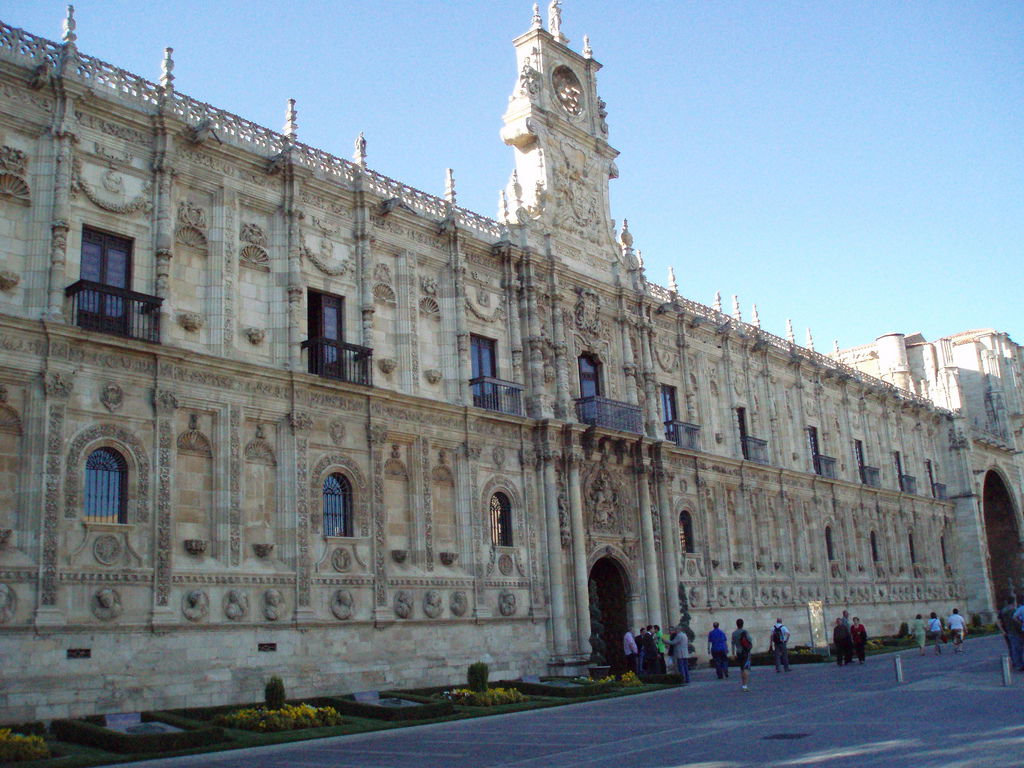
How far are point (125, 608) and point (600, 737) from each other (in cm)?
962

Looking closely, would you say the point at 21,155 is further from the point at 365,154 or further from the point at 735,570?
the point at 735,570

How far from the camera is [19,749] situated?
14828 mm

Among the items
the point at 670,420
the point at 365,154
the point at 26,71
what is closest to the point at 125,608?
the point at 26,71

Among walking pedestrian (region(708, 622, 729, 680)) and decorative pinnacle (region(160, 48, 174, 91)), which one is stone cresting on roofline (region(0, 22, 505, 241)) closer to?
decorative pinnacle (region(160, 48, 174, 91))

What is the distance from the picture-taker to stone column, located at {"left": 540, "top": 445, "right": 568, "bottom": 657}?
95.9 feet

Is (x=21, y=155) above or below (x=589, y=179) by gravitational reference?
below

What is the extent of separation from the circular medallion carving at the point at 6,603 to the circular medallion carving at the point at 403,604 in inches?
359

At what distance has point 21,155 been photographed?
20781 millimetres

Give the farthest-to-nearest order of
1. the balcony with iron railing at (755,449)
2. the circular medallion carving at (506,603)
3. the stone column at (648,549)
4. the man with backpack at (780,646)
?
the balcony with iron railing at (755,449) < the stone column at (648,549) < the man with backpack at (780,646) < the circular medallion carving at (506,603)

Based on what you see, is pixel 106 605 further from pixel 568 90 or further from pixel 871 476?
pixel 871 476

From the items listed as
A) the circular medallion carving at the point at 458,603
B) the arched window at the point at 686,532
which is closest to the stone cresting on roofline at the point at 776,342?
the arched window at the point at 686,532

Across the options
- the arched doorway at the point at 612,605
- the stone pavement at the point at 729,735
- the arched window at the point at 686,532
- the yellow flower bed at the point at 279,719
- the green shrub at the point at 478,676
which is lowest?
the stone pavement at the point at 729,735

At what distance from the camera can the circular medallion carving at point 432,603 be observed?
25.8m

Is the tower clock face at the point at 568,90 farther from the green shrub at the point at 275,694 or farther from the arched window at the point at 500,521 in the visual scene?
the green shrub at the point at 275,694
